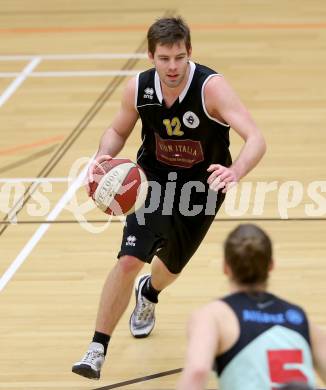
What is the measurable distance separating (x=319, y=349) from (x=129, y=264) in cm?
240

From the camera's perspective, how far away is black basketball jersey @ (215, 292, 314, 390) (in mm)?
3977

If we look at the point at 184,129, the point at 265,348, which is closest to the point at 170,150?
the point at 184,129

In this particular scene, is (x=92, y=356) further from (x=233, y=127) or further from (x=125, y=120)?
(x=233, y=127)

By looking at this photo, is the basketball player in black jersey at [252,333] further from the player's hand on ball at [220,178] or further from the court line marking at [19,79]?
the court line marking at [19,79]

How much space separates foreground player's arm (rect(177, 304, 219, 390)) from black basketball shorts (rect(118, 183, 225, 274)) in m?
2.40

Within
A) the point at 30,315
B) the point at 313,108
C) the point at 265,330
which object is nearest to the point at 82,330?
the point at 30,315

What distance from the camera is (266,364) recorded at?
157 inches

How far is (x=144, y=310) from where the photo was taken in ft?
23.9

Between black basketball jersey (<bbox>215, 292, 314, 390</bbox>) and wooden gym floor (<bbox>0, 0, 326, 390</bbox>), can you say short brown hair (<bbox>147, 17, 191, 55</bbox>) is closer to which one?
wooden gym floor (<bbox>0, 0, 326, 390</bbox>)

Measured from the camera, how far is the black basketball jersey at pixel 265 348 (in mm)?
3977

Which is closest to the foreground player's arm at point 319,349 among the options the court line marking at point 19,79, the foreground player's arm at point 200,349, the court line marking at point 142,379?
the foreground player's arm at point 200,349

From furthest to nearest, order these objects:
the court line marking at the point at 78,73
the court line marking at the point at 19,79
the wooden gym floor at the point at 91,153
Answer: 1. the court line marking at the point at 78,73
2. the court line marking at the point at 19,79
3. the wooden gym floor at the point at 91,153

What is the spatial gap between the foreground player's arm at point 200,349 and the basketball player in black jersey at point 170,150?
2.37 meters

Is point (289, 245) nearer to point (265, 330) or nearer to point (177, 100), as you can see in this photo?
point (177, 100)
